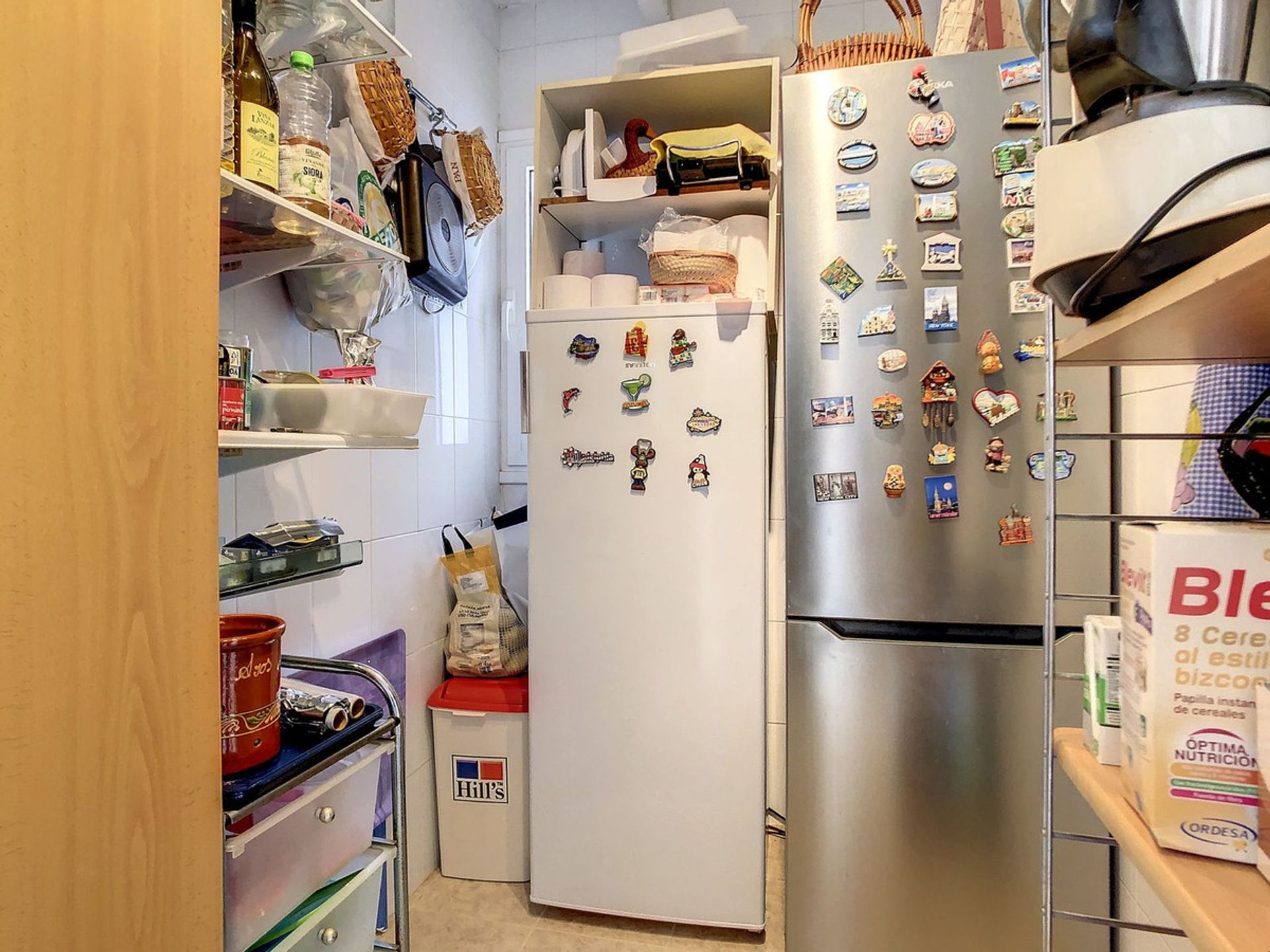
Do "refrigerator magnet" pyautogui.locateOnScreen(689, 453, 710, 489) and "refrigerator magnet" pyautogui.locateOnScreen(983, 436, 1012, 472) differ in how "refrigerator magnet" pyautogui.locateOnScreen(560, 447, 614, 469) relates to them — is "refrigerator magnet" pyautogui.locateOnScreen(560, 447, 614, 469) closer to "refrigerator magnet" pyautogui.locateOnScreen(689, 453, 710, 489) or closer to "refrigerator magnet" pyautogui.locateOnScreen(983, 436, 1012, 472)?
"refrigerator magnet" pyautogui.locateOnScreen(689, 453, 710, 489)

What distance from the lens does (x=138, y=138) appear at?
0.66m

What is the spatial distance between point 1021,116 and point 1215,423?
0.87 metres

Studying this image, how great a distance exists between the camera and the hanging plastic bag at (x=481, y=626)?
1.89 metres

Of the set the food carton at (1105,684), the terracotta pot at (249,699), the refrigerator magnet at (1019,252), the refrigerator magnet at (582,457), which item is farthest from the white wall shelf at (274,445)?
the refrigerator magnet at (1019,252)

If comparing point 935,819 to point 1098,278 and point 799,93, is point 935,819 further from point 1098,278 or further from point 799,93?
point 799,93

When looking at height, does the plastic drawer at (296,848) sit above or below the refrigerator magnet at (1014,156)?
below

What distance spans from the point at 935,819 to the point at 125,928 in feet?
4.51

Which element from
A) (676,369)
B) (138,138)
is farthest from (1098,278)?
(676,369)

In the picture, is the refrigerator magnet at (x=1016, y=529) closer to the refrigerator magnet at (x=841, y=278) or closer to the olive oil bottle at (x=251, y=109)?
the refrigerator magnet at (x=841, y=278)

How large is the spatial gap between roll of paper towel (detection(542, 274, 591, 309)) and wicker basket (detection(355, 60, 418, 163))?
0.45 metres

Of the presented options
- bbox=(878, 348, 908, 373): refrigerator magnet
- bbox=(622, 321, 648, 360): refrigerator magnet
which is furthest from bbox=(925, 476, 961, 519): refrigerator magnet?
bbox=(622, 321, 648, 360): refrigerator magnet

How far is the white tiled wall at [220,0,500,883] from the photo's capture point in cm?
137

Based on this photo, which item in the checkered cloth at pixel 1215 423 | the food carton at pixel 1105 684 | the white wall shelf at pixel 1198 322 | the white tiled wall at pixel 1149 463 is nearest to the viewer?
the white wall shelf at pixel 1198 322

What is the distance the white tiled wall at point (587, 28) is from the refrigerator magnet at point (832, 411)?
1.24 metres
